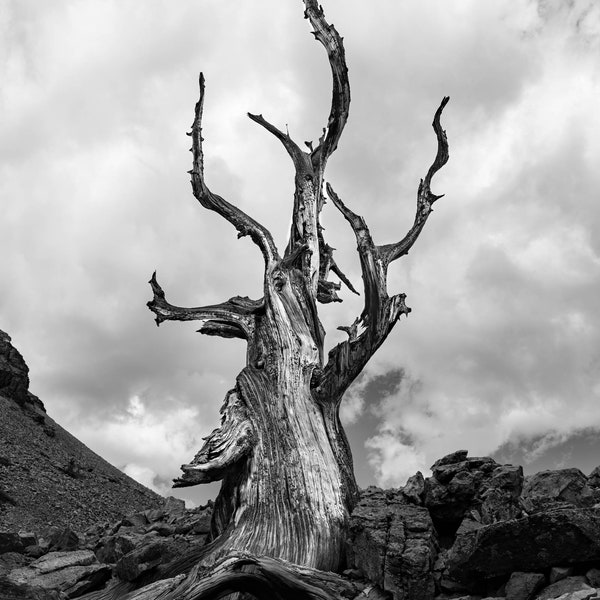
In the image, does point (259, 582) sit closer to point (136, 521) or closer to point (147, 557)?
point (147, 557)

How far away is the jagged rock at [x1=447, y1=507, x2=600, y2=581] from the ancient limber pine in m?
1.77

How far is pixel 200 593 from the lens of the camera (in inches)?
173

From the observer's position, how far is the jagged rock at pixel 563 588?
12.2 feet

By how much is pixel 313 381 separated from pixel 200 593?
3.27 metres

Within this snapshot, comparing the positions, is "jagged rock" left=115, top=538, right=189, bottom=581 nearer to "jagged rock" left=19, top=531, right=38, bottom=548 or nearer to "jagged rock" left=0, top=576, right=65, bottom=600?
"jagged rock" left=0, top=576, right=65, bottom=600

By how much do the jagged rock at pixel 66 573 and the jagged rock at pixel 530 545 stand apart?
435 cm

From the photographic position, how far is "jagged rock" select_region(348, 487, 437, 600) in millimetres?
4672

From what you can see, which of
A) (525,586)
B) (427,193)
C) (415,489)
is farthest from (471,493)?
(427,193)

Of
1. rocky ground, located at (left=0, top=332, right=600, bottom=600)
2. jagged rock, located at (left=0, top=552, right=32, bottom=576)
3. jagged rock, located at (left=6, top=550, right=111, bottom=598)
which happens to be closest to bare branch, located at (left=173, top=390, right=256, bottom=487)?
rocky ground, located at (left=0, top=332, right=600, bottom=600)

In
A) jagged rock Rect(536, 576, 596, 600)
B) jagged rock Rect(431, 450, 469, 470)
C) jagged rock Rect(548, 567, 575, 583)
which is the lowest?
jagged rock Rect(536, 576, 596, 600)

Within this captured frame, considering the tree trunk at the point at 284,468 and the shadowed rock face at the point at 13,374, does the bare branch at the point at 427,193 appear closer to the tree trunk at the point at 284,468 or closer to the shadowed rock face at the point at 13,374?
the tree trunk at the point at 284,468

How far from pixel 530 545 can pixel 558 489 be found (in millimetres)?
1736

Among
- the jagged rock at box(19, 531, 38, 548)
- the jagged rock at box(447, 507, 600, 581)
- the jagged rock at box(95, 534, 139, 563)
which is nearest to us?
the jagged rock at box(447, 507, 600, 581)

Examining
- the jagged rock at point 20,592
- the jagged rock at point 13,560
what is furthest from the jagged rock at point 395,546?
the jagged rock at point 13,560
